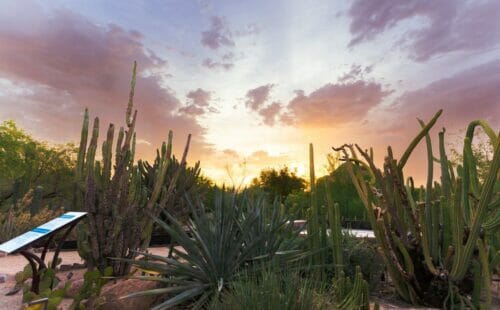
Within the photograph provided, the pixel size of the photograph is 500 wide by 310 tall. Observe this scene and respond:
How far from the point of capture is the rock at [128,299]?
460 cm

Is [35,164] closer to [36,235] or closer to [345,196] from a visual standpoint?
[345,196]

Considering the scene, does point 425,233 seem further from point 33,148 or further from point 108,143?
point 33,148

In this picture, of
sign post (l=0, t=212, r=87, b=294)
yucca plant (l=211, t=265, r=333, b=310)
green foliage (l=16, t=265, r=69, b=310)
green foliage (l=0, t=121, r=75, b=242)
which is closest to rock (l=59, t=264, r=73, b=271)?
green foliage (l=16, t=265, r=69, b=310)

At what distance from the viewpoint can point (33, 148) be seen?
29.8 m

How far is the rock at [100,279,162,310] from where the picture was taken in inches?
181

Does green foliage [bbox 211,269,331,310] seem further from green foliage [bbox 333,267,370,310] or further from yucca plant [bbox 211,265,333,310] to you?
green foliage [bbox 333,267,370,310]

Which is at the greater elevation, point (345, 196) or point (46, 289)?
Answer: point (345, 196)

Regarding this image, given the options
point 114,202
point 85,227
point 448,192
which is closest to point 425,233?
point 448,192

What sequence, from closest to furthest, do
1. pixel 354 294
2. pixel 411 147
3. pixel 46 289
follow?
1. pixel 354 294
2. pixel 46 289
3. pixel 411 147

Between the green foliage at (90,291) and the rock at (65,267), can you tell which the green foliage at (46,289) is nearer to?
the green foliage at (90,291)

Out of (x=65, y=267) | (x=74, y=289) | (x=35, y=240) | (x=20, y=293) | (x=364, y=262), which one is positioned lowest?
(x=20, y=293)

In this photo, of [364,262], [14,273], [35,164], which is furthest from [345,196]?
[35,164]

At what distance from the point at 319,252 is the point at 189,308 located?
1718mm

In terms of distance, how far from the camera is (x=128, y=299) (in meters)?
4.63
